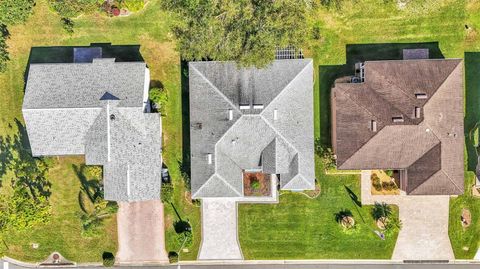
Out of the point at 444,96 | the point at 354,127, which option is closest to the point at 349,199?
the point at 354,127

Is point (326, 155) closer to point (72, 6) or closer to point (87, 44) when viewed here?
point (87, 44)

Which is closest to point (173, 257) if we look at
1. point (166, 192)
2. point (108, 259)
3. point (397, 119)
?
point (108, 259)

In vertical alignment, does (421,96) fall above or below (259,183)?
above

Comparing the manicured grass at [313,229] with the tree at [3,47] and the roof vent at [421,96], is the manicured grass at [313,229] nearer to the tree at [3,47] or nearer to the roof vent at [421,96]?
the roof vent at [421,96]

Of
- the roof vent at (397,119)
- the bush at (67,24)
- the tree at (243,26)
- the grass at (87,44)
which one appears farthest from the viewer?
the grass at (87,44)

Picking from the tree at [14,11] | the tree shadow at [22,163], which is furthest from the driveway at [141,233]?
the tree at [14,11]

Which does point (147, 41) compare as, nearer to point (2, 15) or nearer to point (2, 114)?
point (2, 15)
